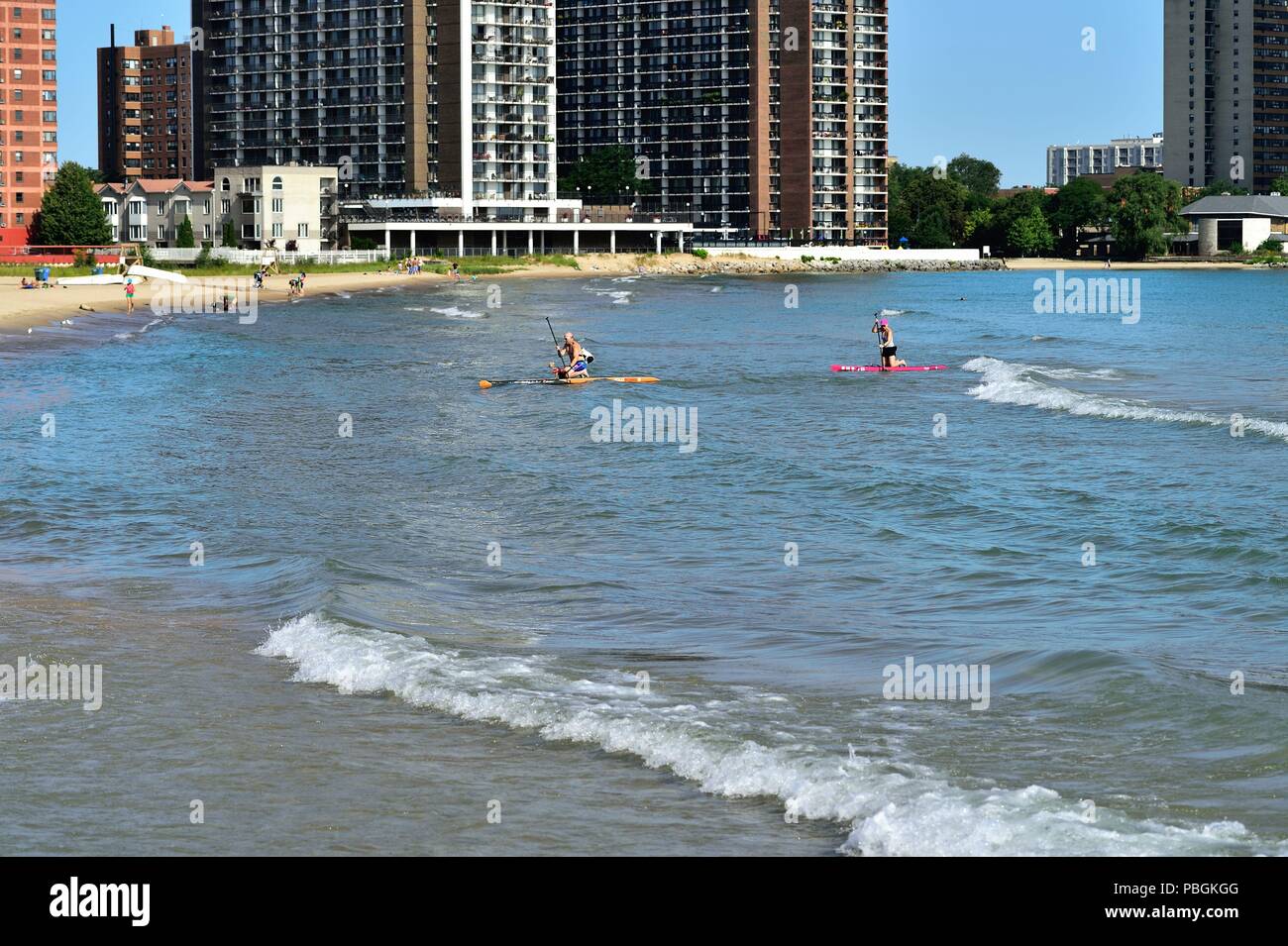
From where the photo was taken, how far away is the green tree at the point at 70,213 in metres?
148

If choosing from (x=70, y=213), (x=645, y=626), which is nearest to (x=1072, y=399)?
(x=645, y=626)

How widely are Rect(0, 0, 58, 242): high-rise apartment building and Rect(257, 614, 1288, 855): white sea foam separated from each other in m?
158

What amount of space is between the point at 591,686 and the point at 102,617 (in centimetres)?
615

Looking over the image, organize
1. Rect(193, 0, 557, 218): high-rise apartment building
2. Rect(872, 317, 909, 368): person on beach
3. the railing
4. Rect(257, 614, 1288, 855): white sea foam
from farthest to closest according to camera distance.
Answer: Rect(193, 0, 557, 218): high-rise apartment building < the railing < Rect(872, 317, 909, 368): person on beach < Rect(257, 614, 1288, 855): white sea foam

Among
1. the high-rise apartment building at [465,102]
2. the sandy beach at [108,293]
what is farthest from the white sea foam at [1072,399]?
the high-rise apartment building at [465,102]

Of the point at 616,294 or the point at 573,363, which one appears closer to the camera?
the point at 573,363

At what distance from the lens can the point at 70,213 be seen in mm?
148250

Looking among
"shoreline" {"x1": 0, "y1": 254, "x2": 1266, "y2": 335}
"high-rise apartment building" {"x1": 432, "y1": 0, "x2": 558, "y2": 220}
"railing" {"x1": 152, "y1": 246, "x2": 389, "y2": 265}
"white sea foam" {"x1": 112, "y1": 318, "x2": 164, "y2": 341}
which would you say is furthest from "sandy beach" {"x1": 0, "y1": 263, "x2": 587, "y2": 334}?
"high-rise apartment building" {"x1": 432, "y1": 0, "x2": 558, "y2": 220}

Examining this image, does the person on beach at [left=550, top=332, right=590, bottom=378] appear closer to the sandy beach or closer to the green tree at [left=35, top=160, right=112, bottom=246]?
the sandy beach

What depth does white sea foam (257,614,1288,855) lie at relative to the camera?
1033cm

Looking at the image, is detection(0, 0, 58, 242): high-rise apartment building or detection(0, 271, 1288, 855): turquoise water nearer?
detection(0, 271, 1288, 855): turquoise water

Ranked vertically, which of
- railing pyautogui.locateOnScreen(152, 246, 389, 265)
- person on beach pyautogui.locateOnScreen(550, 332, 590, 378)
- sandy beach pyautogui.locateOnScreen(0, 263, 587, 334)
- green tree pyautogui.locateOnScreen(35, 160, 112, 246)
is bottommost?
person on beach pyautogui.locateOnScreen(550, 332, 590, 378)

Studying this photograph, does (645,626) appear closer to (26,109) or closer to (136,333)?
(136,333)

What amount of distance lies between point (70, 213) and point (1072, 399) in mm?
125202
